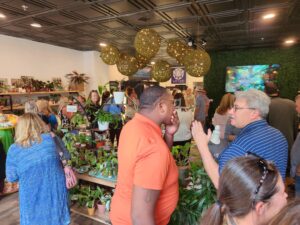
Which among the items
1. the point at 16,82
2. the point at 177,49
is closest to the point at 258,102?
the point at 177,49

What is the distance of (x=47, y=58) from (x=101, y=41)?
1.73 metres

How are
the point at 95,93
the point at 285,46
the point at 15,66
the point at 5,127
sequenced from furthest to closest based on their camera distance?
the point at 285,46 < the point at 15,66 < the point at 95,93 < the point at 5,127

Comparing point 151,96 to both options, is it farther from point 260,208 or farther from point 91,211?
point 91,211

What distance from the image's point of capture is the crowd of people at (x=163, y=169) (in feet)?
2.53

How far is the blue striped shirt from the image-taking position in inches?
50.8

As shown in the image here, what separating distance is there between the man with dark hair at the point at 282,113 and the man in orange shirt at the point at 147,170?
9.30 feet

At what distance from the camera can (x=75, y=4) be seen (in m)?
3.39

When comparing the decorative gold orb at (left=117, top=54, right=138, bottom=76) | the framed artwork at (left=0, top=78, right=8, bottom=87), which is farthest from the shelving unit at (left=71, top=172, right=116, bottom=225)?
the framed artwork at (left=0, top=78, right=8, bottom=87)

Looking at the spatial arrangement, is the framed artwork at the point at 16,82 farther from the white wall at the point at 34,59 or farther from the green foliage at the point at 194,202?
the green foliage at the point at 194,202

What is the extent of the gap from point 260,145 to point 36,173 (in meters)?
1.73

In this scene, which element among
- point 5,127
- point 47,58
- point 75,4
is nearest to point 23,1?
point 75,4

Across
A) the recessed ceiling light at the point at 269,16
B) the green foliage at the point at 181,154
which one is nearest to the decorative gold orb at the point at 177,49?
the recessed ceiling light at the point at 269,16

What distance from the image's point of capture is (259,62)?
6.83m

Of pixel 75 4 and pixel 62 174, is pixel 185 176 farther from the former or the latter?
pixel 75 4
